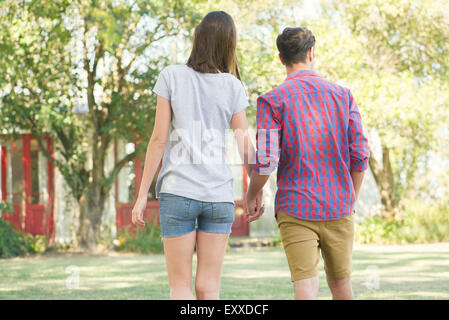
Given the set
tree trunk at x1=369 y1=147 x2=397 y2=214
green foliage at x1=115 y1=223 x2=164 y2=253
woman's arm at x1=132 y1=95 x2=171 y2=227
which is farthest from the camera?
tree trunk at x1=369 y1=147 x2=397 y2=214

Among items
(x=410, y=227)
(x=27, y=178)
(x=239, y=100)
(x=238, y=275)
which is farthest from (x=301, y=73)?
(x=27, y=178)

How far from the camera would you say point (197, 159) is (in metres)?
A: 3.05

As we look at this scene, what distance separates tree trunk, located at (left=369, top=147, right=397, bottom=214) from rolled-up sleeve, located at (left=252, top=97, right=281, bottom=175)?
12507 millimetres

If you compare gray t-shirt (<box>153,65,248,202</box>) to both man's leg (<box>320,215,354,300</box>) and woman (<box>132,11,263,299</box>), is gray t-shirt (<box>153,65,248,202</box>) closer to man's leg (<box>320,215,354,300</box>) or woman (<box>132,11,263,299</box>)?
woman (<box>132,11,263,299</box>)

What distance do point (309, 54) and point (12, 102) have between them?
985 centimetres

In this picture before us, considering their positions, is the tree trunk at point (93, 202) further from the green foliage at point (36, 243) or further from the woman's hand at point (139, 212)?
the woman's hand at point (139, 212)

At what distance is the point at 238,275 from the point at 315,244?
636 cm

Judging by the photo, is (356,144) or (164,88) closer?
(164,88)

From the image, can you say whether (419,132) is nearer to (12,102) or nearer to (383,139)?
(383,139)

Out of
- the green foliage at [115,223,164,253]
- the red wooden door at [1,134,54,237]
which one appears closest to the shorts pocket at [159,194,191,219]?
the green foliage at [115,223,164,253]

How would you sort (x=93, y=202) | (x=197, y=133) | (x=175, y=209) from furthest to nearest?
1. (x=93, y=202)
2. (x=197, y=133)
3. (x=175, y=209)

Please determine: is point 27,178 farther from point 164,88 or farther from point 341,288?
point 341,288

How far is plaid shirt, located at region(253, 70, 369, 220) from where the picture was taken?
315 centimetres

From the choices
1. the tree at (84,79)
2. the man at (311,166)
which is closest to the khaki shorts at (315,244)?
the man at (311,166)
